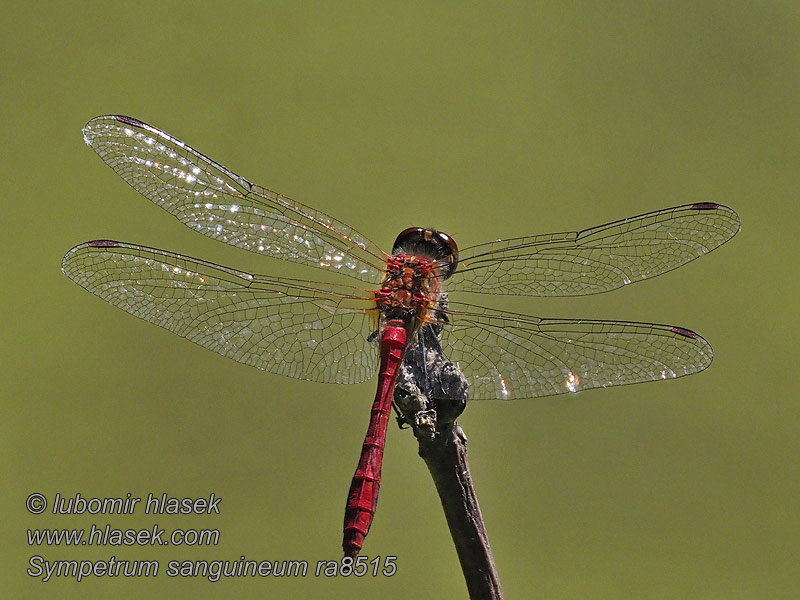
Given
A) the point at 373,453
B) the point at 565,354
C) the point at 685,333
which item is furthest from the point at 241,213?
A: the point at 685,333

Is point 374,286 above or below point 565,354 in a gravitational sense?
above

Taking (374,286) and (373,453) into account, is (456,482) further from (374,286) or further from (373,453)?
(374,286)

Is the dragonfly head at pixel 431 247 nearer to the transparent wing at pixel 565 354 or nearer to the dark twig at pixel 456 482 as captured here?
the transparent wing at pixel 565 354

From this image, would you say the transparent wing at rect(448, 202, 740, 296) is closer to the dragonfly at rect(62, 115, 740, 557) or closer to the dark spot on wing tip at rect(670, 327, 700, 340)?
the dragonfly at rect(62, 115, 740, 557)

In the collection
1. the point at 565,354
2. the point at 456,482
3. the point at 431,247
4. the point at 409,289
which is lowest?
the point at 456,482

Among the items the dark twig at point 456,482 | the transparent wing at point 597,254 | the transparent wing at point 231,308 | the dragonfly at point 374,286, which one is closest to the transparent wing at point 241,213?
the dragonfly at point 374,286

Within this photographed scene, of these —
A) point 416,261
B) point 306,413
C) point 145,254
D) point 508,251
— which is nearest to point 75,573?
point 306,413

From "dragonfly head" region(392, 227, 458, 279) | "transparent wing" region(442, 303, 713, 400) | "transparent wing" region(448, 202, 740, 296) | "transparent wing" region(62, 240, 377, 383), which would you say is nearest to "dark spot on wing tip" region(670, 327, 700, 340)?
"transparent wing" region(442, 303, 713, 400)
